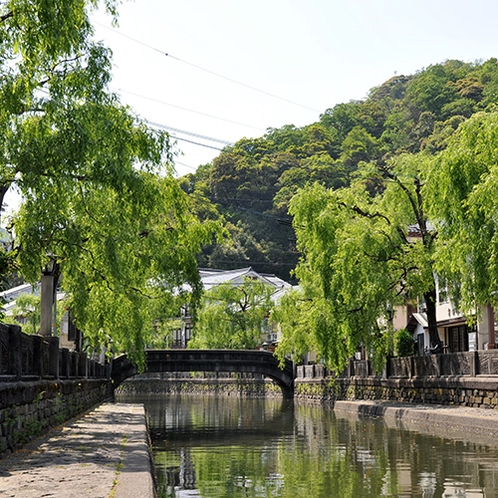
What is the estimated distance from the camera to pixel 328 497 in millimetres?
9547

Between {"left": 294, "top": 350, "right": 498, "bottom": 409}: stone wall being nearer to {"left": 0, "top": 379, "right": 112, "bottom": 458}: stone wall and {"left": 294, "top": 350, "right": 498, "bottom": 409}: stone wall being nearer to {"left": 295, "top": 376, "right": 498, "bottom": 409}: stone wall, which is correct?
{"left": 295, "top": 376, "right": 498, "bottom": 409}: stone wall

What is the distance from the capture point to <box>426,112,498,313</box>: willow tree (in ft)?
63.3

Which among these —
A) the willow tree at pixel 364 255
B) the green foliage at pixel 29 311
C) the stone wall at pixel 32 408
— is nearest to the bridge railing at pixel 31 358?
the stone wall at pixel 32 408

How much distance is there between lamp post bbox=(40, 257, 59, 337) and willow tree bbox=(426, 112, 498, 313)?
1047cm

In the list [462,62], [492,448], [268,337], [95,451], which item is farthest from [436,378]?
[462,62]

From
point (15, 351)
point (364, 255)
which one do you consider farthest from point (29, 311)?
point (15, 351)

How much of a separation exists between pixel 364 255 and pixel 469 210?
9348mm

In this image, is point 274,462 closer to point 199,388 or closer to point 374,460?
point 374,460

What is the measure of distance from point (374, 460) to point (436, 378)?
15.7m

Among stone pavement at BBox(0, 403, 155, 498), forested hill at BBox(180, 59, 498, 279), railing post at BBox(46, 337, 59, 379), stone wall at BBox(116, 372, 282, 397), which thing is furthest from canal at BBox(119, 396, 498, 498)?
forested hill at BBox(180, 59, 498, 279)

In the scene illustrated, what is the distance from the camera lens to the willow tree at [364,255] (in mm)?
28078

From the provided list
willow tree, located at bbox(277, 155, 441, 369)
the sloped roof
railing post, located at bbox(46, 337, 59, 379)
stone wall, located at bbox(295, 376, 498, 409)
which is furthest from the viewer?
the sloped roof

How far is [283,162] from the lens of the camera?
3462 inches

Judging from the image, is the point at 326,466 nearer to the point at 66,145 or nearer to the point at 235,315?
the point at 66,145
